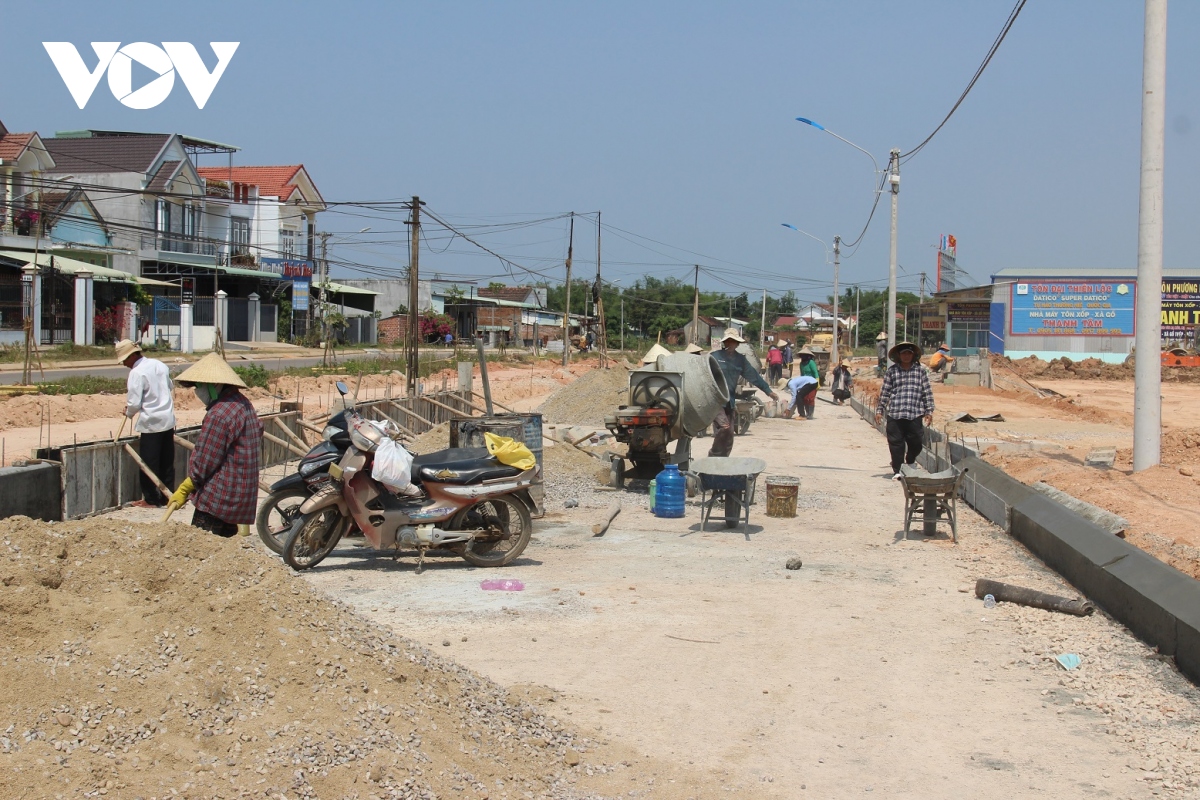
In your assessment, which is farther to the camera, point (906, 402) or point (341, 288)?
point (341, 288)

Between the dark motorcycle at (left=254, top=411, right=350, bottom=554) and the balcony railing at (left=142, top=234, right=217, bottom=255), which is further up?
the balcony railing at (left=142, top=234, right=217, bottom=255)

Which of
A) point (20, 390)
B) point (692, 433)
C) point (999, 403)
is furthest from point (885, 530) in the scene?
point (999, 403)

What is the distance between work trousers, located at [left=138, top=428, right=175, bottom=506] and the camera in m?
10.6

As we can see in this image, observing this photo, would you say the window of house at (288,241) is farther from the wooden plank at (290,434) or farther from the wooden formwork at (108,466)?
the wooden formwork at (108,466)

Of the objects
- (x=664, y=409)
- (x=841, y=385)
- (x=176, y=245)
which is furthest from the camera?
(x=176, y=245)

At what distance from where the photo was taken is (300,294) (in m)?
53.8

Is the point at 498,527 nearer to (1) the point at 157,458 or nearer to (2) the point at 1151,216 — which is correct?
(1) the point at 157,458

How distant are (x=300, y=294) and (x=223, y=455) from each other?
48632mm

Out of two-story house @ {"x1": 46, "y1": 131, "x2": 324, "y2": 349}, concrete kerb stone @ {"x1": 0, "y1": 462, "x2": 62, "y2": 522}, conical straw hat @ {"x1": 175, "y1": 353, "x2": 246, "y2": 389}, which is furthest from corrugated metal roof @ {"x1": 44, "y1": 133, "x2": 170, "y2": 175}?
conical straw hat @ {"x1": 175, "y1": 353, "x2": 246, "y2": 389}

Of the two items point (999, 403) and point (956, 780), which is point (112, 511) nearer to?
point (956, 780)

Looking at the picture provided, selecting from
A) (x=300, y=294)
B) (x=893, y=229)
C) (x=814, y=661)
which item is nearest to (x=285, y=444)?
(x=814, y=661)

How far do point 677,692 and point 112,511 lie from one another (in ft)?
22.3

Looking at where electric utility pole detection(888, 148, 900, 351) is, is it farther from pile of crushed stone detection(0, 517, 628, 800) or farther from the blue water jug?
pile of crushed stone detection(0, 517, 628, 800)

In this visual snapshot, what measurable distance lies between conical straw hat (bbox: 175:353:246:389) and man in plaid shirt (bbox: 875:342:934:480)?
7.60 m
